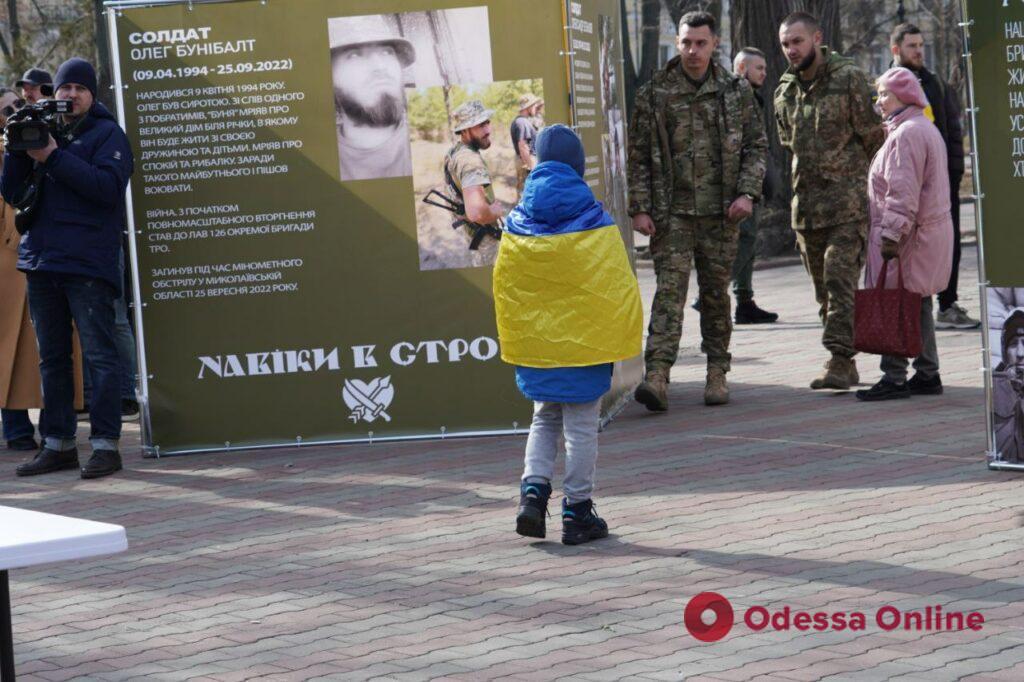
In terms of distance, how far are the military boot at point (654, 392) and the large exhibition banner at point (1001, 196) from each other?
263 cm

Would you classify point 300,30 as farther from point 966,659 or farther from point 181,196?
point 966,659

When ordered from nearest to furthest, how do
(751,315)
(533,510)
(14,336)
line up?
(533,510) → (14,336) → (751,315)

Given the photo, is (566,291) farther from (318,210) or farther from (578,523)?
(318,210)

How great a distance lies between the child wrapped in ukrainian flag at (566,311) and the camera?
664 centimetres

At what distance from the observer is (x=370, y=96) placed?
30.2 ft

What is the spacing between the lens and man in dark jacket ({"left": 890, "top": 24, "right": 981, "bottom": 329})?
11680 mm

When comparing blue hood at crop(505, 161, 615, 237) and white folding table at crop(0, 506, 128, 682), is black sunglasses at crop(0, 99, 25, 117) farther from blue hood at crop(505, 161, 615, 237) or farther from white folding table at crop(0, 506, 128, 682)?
white folding table at crop(0, 506, 128, 682)

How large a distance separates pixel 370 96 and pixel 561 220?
2849mm

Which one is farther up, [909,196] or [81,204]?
[81,204]

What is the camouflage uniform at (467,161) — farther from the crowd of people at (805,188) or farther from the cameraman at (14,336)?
the cameraman at (14,336)

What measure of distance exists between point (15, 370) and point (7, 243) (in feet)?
2.56

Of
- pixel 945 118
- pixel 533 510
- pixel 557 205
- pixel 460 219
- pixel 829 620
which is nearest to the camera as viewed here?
pixel 829 620

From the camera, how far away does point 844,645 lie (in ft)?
16.9

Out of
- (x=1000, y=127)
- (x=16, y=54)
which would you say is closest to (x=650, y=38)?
(x=16, y=54)
